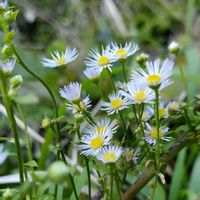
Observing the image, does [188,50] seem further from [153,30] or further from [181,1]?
[181,1]

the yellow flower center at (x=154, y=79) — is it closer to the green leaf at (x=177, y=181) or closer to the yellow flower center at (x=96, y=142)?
the yellow flower center at (x=96, y=142)

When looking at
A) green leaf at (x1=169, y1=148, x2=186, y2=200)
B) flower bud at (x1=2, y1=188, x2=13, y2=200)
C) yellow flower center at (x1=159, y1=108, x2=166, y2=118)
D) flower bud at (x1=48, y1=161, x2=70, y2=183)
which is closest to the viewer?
flower bud at (x1=48, y1=161, x2=70, y2=183)

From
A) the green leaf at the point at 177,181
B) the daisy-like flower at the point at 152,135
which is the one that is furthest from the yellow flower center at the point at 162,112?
the green leaf at the point at 177,181

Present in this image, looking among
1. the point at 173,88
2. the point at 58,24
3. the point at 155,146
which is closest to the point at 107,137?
the point at 155,146

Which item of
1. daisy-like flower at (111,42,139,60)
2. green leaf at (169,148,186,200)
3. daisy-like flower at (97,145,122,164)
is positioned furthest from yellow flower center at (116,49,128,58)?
green leaf at (169,148,186,200)

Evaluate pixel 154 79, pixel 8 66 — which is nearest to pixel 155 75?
pixel 154 79

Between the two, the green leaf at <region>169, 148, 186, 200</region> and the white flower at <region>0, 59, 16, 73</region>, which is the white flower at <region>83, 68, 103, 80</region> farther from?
the green leaf at <region>169, 148, 186, 200</region>
